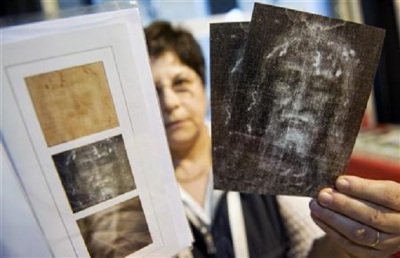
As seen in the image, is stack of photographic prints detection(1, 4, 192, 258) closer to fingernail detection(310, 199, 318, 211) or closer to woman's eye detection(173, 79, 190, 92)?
fingernail detection(310, 199, 318, 211)

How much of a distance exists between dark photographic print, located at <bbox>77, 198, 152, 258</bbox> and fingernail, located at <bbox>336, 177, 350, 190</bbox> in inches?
9.3

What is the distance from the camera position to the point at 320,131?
0.44 metres

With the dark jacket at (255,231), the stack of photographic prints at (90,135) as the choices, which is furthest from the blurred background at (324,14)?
the dark jacket at (255,231)

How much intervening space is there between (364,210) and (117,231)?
30 centimetres

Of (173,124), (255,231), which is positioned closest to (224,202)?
(255,231)

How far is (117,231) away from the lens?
1.24 ft

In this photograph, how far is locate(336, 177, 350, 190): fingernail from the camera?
0.45 meters

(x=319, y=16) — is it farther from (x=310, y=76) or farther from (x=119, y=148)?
(x=119, y=148)

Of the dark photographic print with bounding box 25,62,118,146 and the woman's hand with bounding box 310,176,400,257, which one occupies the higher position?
the dark photographic print with bounding box 25,62,118,146

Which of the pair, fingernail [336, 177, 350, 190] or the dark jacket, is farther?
the dark jacket

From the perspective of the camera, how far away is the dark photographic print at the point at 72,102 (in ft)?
1.07

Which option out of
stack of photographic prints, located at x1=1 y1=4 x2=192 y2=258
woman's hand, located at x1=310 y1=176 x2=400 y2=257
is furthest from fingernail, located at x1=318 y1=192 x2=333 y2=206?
stack of photographic prints, located at x1=1 y1=4 x2=192 y2=258

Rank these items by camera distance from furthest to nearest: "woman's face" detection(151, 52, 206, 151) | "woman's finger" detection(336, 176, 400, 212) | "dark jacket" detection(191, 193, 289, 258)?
"woman's face" detection(151, 52, 206, 151), "dark jacket" detection(191, 193, 289, 258), "woman's finger" detection(336, 176, 400, 212)

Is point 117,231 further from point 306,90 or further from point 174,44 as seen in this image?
point 174,44
